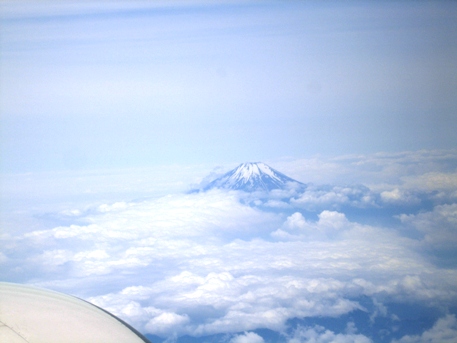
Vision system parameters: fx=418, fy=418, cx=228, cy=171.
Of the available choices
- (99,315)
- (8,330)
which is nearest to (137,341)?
(99,315)

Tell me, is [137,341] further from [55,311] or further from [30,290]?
[30,290]

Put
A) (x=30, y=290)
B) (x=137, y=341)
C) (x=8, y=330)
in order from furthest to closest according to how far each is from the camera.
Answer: (x=30, y=290) < (x=137, y=341) < (x=8, y=330)

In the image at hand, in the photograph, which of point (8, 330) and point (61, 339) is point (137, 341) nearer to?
point (61, 339)

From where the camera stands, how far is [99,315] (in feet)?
4.25

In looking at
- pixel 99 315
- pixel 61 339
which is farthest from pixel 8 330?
pixel 99 315

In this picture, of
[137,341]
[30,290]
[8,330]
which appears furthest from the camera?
[30,290]

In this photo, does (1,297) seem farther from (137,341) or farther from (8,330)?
(137,341)

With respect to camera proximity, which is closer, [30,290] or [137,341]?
[137,341]

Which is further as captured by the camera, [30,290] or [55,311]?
[30,290]

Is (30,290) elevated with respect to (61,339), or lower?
elevated

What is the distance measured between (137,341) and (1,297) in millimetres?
417

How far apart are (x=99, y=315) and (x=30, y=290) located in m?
0.26

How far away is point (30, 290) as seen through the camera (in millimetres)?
1358

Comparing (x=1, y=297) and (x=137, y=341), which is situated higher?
(x=1, y=297)
